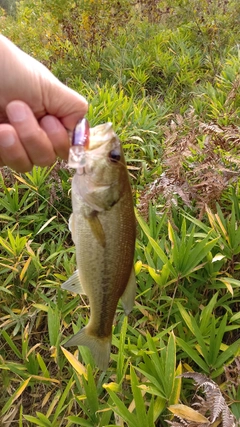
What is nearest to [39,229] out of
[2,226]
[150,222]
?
[2,226]

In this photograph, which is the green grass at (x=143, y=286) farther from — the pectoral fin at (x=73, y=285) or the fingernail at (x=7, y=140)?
the fingernail at (x=7, y=140)

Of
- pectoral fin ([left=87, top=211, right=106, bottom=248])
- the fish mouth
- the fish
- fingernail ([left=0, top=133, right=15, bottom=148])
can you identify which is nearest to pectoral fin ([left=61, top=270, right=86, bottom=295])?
the fish

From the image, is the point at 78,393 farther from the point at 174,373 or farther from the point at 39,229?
the point at 39,229

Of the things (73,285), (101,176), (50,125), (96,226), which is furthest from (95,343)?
(50,125)

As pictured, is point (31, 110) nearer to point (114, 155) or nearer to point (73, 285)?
point (114, 155)

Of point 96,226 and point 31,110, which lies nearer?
point 96,226
